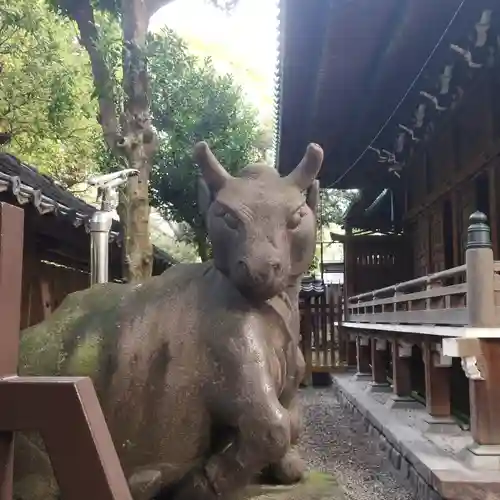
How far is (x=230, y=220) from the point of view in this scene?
2.73 metres

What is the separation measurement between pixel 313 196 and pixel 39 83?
39.1ft

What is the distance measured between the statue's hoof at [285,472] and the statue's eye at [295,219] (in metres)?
1.15

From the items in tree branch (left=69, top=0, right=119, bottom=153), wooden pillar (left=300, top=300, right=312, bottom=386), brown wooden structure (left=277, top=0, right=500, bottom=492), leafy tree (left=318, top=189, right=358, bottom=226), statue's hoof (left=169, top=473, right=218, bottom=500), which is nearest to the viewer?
statue's hoof (left=169, top=473, right=218, bottom=500)

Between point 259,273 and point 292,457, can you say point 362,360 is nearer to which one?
point 292,457

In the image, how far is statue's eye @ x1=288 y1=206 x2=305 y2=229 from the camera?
2.78 metres

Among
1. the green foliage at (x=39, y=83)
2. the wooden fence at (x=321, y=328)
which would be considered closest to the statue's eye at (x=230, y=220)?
the green foliage at (x=39, y=83)

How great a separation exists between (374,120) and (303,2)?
4.48 m

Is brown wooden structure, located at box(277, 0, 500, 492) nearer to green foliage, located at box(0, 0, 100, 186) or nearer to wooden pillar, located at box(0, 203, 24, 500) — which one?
wooden pillar, located at box(0, 203, 24, 500)

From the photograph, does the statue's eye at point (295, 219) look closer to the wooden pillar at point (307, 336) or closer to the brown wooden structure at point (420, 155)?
the brown wooden structure at point (420, 155)

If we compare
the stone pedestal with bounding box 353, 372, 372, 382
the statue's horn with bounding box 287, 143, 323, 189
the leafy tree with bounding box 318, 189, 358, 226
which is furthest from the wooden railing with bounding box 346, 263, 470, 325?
the leafy tree with bounding box 318, 189, 358, 226

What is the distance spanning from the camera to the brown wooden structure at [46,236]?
5.26m

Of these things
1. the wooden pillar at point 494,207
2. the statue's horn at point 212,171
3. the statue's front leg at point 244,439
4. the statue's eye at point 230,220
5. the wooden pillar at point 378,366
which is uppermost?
the wooden pillar at point 494,207

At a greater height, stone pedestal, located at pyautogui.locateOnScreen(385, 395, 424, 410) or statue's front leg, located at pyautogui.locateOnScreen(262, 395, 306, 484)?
statue's front leg, located at pyautogui.locateOnScreen(262, 395, 306, 484)

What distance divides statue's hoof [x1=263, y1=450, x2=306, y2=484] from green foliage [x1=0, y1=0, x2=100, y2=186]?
1132 cm
